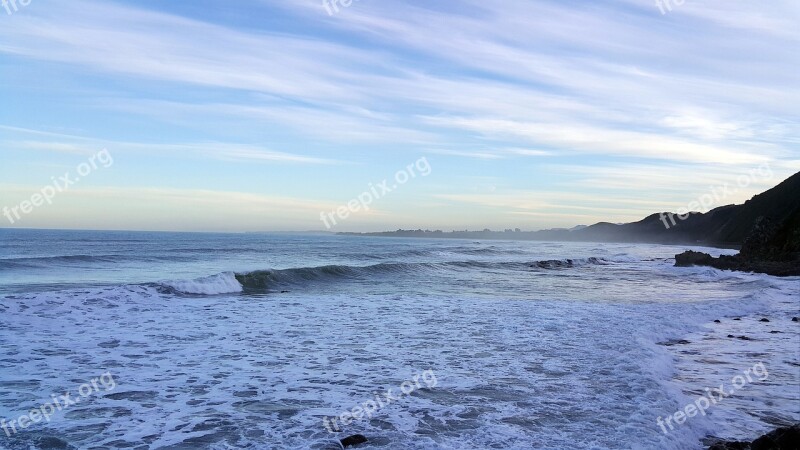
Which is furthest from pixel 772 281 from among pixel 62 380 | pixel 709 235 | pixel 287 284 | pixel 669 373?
pixel 709 235

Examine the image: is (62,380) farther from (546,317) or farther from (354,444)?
(546,317)

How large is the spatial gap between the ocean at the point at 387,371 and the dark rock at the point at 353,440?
11 cm

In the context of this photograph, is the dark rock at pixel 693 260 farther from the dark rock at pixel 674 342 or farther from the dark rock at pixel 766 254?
the dark rock at pixel 674 342

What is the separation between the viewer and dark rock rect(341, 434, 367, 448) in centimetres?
588

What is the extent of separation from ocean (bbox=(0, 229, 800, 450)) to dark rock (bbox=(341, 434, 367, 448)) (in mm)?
110

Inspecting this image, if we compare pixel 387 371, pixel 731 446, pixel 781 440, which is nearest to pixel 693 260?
pixel 387 371

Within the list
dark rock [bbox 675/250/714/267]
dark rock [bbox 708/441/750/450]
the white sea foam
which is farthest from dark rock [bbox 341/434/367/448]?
dark rock [bbox 675/250/714/267]

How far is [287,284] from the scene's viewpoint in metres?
26.5

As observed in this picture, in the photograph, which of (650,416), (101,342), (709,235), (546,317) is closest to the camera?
(650,416)

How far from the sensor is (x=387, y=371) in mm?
9195

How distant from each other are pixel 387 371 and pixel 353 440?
3.28m

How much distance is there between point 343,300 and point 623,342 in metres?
11.1

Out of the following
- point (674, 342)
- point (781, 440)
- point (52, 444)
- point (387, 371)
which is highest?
point (781, 440)

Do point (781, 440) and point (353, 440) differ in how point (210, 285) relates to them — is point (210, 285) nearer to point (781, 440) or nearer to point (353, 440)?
point (353, 440)
